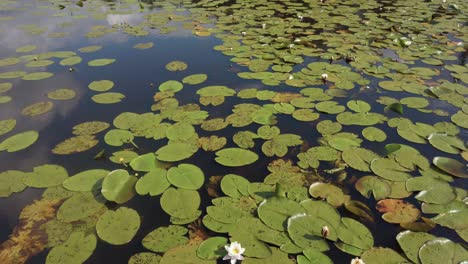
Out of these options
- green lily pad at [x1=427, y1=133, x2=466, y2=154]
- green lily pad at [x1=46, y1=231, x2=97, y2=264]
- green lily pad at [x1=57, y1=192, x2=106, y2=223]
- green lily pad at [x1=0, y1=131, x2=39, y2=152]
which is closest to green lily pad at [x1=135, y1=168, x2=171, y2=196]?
green lily pad at [x1=57, y1=192, x2=106, y2=223]

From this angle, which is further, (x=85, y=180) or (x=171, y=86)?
(x=171, y=86)

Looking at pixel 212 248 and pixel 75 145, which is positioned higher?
pixel 75 145

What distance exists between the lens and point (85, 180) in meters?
3.11

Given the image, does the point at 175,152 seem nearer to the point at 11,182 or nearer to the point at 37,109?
the point at 11,182

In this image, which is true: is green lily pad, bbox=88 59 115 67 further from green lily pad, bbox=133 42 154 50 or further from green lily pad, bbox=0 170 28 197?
green lily pad, bbox=0 170 28 197

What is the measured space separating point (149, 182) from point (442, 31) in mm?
8381

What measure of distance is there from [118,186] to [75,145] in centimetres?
105

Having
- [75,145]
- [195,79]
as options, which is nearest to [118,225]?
[75,145]

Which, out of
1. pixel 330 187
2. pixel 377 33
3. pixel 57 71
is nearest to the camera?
pixel 330 187

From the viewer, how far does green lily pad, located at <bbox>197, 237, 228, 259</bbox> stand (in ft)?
7.88

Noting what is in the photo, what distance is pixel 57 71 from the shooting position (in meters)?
5.56

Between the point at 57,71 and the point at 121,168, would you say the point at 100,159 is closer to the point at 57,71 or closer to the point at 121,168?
the point at 121,168

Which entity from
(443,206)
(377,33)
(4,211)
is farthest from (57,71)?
(377,33)

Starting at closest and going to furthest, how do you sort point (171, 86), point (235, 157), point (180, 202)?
point (180, 202)
point (235, 157)
point (171, 86)
